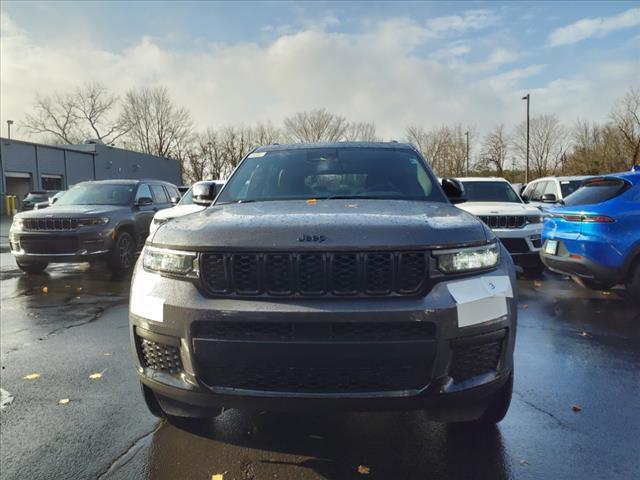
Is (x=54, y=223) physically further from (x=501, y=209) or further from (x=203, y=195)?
(x=501, y=209)

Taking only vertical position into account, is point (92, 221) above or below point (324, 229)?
below

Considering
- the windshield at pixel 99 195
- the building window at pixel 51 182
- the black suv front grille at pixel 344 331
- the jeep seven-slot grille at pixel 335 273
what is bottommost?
the black suv front grille at pixel 344 331

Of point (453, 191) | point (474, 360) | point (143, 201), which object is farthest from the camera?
point (143, 201)

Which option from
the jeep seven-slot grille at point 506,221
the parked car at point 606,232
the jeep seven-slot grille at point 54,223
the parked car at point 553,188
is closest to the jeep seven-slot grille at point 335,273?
the parked car at point 606,232

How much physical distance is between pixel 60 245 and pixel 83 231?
474mm

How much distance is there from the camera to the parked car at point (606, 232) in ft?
18.9

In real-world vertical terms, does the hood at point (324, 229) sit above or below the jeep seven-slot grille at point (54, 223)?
above

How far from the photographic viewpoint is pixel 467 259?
230 cm

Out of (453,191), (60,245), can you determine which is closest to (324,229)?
(453,191)

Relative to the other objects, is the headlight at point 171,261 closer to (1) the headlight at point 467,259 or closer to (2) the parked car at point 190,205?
(2) the parked car at point 190,205

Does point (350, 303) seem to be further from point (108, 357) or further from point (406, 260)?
point (108, 357)

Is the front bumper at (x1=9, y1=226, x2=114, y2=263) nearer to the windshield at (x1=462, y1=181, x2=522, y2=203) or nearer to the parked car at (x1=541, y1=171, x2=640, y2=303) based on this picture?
the windshield at (x1=462, y1=181, x2=522, y2=203)

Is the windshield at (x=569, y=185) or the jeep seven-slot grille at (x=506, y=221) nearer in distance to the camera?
the jeep seven-slot grille at (x=506, y=221)

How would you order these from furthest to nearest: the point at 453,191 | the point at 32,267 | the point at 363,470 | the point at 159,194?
1. the point at 159,194
2. the point at 32,267
3. the point at 453,191
4. the point at 363,470
